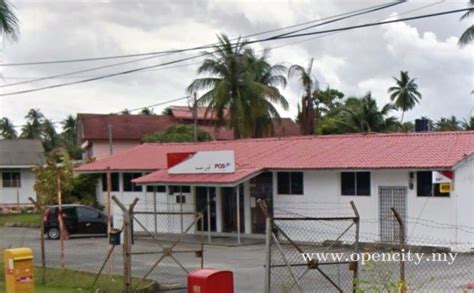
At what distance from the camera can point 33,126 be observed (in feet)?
312

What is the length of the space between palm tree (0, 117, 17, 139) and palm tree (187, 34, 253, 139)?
5482 centimetres

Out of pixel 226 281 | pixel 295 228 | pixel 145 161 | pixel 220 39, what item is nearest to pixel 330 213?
pixel 295 228

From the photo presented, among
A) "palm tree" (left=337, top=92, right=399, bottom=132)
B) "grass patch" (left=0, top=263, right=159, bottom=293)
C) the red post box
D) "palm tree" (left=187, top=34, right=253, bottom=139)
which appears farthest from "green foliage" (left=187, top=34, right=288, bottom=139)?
the red post box

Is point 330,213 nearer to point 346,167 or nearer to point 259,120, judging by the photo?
point 346,167

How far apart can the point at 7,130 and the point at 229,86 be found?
58430 millimetres

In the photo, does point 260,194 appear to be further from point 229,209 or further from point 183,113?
point 183,113

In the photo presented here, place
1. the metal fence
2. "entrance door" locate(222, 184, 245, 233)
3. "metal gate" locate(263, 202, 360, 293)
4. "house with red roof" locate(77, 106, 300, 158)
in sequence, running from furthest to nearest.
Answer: "house with red roof" locate(77, 106, 300, 158)
"entrance door" locate(222, 184, 245, 233)
"metal gate" locate(263, 202, 360, 293)
the metal fence

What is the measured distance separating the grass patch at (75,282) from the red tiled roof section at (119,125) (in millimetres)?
41755

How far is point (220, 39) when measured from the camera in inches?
1732

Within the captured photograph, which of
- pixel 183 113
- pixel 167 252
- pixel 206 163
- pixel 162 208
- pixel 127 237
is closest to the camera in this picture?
pixel 127 237

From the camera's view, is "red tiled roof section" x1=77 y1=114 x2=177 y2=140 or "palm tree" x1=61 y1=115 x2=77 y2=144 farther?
"palm tree" x1=61 y1=115 x2=77 y2=144

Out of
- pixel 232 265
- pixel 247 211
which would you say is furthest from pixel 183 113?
pixel 232 265

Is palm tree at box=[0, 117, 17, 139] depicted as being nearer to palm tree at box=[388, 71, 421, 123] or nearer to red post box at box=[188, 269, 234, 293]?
palm tree at box=[388, 71, 421, 123]

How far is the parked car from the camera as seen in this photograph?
31.1m
